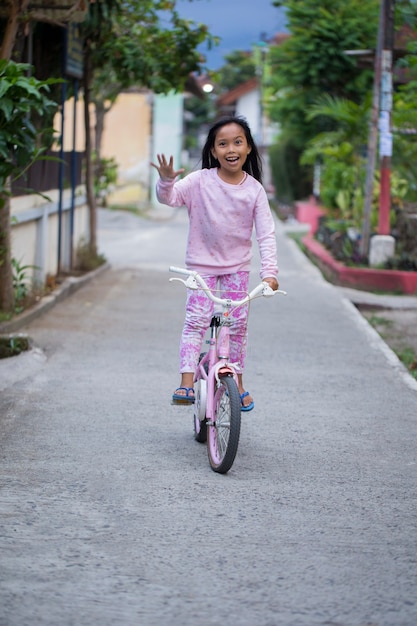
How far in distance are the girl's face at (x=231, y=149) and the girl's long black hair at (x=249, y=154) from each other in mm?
23

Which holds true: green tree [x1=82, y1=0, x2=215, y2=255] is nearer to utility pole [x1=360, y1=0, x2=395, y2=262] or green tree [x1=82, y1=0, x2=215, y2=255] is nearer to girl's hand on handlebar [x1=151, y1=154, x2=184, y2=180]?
utility pole [x1=360, y1=0, x2=395, y2=262]

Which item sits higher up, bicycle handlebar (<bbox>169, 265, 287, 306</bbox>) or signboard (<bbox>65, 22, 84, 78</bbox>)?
signboard (<bbox>65, 22, 84, 78</bbox>)

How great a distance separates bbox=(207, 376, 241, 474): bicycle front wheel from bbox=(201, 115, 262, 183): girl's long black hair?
129cm

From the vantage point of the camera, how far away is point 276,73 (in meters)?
26.8

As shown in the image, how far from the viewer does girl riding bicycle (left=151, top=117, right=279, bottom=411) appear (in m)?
6.05

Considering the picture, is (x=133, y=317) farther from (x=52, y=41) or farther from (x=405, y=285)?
(x=405, y=285)

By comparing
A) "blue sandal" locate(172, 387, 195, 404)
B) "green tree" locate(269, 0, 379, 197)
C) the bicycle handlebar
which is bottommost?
"blue sandal" locate(172, 387, 195, 404)

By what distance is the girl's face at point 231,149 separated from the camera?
602 cm

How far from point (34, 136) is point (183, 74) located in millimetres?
8369

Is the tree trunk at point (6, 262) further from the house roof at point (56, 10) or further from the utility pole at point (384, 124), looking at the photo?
the utility pole at point (384, 124)

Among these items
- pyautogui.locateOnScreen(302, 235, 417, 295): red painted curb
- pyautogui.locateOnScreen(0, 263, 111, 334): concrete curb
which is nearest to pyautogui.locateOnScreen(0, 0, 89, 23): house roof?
pyautogui.locateOnScreen(0, 263, 111, 334): concrete curb

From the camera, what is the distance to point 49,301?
11.7 meters

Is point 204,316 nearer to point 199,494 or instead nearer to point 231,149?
point 231,149

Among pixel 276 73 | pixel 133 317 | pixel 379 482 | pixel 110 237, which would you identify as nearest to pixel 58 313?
pixel 133 317
